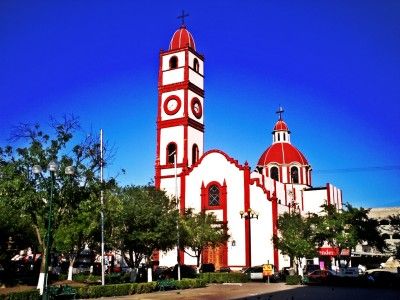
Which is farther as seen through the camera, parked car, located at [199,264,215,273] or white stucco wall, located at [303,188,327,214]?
white stucco wall, located at [303,188,327,214]

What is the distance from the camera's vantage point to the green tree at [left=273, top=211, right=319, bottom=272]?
47125mm

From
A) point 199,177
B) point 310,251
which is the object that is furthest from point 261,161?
point 310,251

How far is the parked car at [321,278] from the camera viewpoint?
4047cm

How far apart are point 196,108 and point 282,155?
662 inches

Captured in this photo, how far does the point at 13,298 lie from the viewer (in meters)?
22.3

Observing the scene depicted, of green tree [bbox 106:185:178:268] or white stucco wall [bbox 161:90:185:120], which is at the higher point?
white stucco wall [bbox 161:90:185:120]

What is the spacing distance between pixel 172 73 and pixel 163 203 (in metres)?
23.1

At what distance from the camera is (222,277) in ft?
139

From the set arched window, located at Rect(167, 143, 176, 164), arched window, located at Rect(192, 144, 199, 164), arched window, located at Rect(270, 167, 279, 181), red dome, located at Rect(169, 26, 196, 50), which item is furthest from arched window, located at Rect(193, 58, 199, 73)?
arched window, located at Rect(270, 167, 279, 181)

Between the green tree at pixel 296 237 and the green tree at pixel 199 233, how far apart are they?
20.2 ft

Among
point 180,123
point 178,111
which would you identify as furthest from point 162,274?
point 178,111

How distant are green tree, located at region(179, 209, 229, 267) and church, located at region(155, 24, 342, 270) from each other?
9.05 feet

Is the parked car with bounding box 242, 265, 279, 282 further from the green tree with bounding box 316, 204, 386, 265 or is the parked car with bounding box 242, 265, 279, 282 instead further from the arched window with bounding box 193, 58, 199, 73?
the arched window with bounding box 193, 58, 199, 73

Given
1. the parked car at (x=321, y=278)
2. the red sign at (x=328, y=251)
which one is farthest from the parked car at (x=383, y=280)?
the red sign at (x=328, y=251)
